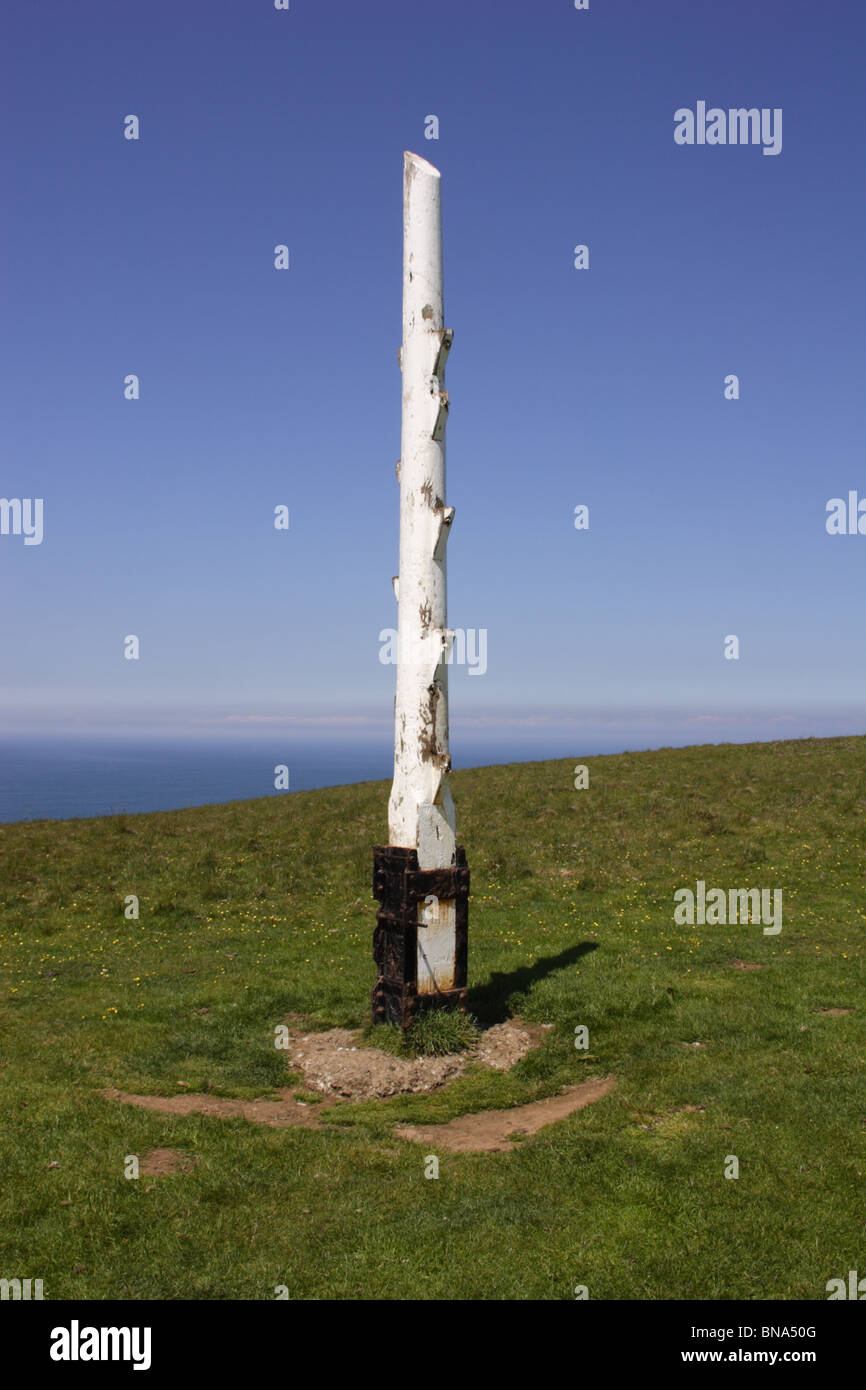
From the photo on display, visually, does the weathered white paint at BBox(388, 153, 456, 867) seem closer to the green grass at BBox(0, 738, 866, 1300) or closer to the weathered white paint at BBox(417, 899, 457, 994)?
the weathered white paint at BBox(417, 899, 457, 994)

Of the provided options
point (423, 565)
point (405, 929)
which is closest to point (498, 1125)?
point (405, 929)

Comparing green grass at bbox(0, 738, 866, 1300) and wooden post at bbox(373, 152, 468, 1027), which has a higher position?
wooden post at bbox(373, 152, 468, 1027)

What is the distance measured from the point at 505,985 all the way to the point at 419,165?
14296 millimetres

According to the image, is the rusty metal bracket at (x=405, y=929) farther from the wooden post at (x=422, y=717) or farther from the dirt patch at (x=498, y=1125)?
the dirt patch at (x=498, y=1125)

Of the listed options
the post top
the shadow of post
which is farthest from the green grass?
the post top

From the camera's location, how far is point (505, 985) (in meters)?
16.9

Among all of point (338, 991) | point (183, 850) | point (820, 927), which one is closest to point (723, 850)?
point (820, 927)

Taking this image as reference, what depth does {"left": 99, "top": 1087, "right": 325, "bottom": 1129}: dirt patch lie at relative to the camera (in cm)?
1185

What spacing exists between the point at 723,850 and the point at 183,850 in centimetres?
1813

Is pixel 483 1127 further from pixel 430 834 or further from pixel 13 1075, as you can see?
pixel 13 1075

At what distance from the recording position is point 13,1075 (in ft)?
41.9

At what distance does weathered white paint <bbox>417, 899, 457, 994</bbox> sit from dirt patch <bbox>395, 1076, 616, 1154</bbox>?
8.65ft

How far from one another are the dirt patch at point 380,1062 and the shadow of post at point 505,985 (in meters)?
0.61

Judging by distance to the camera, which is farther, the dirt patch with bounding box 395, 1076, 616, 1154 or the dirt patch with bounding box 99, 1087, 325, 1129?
the dirt patch with bounding box 99, 1087, 325, 1129
